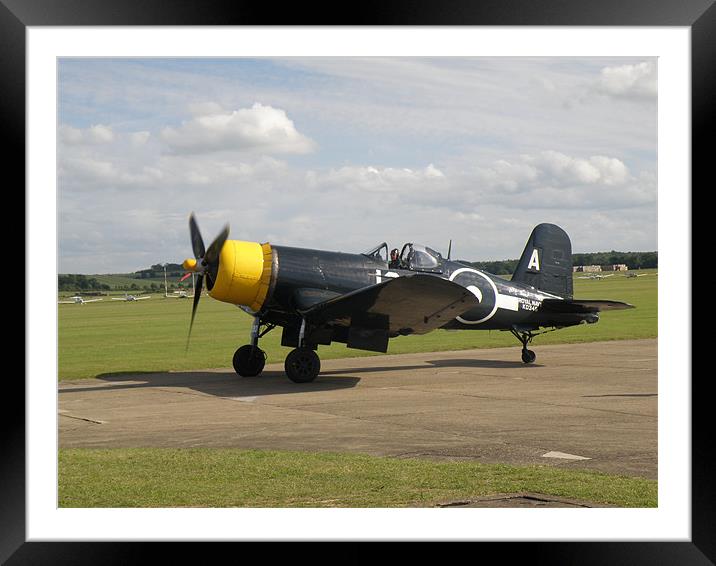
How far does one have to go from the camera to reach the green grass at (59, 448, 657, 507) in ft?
19.9

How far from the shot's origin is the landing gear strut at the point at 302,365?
524 inches

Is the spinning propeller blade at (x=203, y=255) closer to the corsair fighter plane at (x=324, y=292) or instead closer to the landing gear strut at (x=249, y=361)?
the corsair fighter plane at (x=324, y=292)

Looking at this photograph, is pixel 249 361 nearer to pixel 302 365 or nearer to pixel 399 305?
pixel 302 365

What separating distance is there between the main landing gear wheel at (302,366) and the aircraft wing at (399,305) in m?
0.63

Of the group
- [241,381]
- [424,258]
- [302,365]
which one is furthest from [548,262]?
[241,381]

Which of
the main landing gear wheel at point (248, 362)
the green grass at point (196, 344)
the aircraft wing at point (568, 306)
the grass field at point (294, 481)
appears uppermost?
the aircraft wing at point (568, 306)

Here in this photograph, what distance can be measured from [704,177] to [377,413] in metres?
6.32

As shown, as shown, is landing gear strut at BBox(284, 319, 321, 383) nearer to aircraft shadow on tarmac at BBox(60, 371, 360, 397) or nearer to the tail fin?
aircraft shadow on tarmac at BBox(60, 371, 360, 397)

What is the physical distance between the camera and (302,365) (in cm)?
1334

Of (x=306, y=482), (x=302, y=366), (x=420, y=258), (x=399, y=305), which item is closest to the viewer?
(x=306, y=482)

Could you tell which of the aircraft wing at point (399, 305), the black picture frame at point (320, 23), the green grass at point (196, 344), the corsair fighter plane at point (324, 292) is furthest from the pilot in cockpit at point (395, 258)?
the black picture frame at point (320, 23)

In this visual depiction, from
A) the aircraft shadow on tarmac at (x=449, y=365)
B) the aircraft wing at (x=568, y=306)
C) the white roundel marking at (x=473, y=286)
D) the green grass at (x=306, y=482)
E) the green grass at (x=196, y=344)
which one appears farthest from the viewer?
the green grass at (x=196, y=344)

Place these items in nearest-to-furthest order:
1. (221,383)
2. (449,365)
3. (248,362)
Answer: (221,383) → (248,362) → (449,365)

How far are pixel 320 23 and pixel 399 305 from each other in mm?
8669
